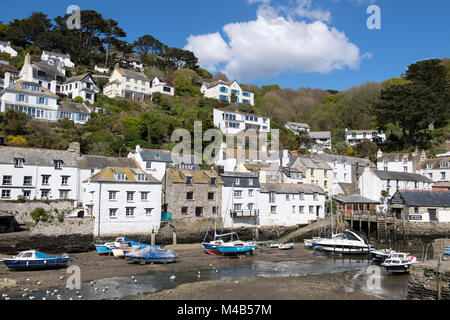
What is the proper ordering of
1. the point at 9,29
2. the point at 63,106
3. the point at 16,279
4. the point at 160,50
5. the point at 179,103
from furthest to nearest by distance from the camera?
the point at 160,50 < the point at 9,29 < the point at 179,103 < the point at 63,106 < the point at 16,279

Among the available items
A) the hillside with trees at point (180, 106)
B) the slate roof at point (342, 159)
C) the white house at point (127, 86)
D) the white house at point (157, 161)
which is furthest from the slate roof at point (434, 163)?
the white house at point (127, 86)

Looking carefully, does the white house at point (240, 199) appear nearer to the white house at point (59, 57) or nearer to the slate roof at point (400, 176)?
the slate roof at point (400, 176)

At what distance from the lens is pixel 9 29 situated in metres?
85.4

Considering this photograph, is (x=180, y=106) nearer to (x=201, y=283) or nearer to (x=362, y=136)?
(x=362, y=136)

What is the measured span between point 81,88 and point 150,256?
4796cm

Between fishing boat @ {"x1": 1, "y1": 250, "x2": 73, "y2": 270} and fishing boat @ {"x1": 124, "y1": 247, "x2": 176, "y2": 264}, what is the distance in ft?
17.4

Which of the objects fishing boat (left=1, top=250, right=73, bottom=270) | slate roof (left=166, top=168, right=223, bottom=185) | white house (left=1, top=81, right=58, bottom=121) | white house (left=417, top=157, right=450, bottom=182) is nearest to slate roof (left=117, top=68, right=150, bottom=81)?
white house (left=1, top=81, right=58, bottom=121)

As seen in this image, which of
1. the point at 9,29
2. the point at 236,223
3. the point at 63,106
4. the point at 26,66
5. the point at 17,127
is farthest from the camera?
the point at 9,29

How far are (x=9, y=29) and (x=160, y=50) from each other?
40181 mm

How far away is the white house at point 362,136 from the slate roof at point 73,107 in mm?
57378

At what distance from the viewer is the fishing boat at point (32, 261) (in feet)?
83.3
